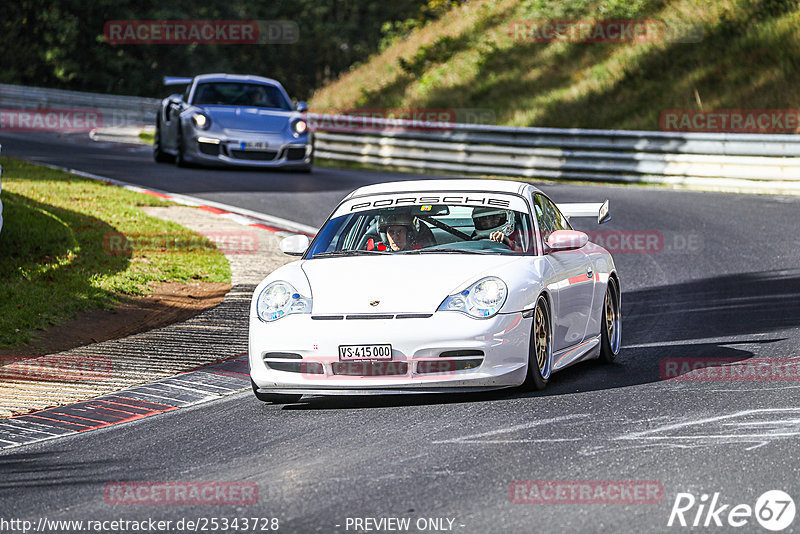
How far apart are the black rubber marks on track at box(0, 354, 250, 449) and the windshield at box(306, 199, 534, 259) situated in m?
1.15

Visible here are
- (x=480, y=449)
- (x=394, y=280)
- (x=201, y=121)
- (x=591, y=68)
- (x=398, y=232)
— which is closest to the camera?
(x=480, y=449)

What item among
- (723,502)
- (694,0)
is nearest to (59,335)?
(723,502)

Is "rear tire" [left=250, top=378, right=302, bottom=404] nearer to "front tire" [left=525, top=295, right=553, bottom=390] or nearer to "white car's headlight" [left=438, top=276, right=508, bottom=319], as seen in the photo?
"white car's headlight" [left=438, top=276, right=508, bottom=319]

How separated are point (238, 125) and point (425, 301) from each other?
587 inches

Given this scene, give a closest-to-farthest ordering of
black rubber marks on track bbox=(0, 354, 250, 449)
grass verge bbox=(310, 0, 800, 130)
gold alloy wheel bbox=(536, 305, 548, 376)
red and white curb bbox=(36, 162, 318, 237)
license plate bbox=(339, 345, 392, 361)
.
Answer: license plate bbox=(339, 345, 392, 361)
black rubber marks on track bbox=(0, 354, 250, 449)
gold alloy wheel bbox=(536, 305, 548, 376)
red and white curb bbox=(36, 162, 318, 237)
grass verge bbox=(310, 0, 800, 130)

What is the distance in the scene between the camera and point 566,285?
8.24 metres

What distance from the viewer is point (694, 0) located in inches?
1227

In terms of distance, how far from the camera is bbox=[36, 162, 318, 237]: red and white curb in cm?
1605

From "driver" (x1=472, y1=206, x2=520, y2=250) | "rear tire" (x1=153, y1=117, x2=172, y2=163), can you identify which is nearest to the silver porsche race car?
"rear tire" (x1=153, y1=117, x2=172, y2=163)

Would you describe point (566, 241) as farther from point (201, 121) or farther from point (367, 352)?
point (201, 121)

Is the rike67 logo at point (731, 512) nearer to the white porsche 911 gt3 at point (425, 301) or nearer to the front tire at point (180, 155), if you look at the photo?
the white porsche 911 gt3 at point (425, 301)

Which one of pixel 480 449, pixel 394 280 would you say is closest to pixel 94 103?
pixel 394 280

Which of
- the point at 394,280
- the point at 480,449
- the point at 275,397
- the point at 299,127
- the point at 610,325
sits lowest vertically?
the point at 275,397

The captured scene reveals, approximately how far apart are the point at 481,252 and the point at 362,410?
1.34 meters
